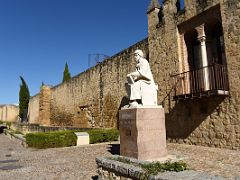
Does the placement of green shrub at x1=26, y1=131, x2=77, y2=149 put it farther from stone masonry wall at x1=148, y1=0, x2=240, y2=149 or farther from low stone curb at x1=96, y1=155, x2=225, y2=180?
low stone curb at x1=96, y1=155, x2=225, y2=180

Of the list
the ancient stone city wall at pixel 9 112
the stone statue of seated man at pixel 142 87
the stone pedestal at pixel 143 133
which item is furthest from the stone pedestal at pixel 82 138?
the ancient stone city wall at pixel 9 112

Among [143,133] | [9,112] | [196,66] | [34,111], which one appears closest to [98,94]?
[196,66]

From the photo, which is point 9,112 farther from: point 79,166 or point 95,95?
point 79,166

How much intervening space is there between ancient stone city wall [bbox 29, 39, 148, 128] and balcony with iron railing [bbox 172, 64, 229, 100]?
320cm

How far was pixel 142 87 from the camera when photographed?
5.55 m

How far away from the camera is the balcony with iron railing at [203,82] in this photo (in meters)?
7.52

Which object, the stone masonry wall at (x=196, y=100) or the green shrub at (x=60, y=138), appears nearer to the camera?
the stone masonry wall at (x=196, y=100)

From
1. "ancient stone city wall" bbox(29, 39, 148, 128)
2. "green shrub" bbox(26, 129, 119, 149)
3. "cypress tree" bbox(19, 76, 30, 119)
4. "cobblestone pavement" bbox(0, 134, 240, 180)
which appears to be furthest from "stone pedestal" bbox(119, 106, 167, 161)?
"cypress tree" bbox(19, 76, 30, 119)

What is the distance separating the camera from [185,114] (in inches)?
350

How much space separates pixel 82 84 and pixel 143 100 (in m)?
14.2

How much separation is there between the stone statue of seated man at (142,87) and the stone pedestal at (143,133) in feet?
0.75

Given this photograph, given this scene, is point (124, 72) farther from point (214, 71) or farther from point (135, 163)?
point (135, 163)

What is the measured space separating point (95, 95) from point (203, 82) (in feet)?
32.0

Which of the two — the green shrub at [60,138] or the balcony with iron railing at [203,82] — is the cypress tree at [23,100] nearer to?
the green shrub at [60,138]
